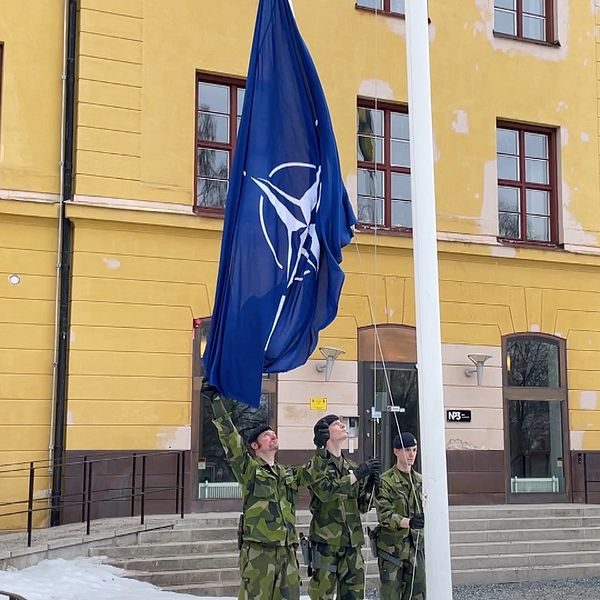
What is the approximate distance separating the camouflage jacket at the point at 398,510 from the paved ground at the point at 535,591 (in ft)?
11.5

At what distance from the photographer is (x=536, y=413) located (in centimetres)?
1753

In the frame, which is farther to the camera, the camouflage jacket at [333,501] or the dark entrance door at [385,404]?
the dark entrance door at [385,404]

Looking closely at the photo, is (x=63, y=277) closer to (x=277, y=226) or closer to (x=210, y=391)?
(x=277, y=226)

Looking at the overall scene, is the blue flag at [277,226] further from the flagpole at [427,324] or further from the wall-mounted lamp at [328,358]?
the wall-mounted lamp at [328,358]

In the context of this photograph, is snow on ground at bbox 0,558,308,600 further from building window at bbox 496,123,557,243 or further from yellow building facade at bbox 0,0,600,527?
building window at bbox 496,123,557,243

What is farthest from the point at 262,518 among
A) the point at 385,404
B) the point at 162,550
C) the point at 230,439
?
the point at 385,404

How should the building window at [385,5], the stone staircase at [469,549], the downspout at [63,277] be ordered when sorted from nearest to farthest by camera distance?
the stone staircase at [469,549] → the downspout at [63,277] → the building window at [385,5]

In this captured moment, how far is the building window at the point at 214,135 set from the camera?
1565cm

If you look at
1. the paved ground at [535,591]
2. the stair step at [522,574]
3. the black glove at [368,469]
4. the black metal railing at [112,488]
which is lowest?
the paved ground at [535,591]

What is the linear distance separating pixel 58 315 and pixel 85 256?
95 centimetres

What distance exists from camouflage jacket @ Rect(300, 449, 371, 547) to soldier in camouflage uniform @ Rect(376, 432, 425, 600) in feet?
0.70

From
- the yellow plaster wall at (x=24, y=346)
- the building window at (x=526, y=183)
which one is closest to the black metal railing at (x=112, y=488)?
the yellow plaster wall at (x=24, y=346)

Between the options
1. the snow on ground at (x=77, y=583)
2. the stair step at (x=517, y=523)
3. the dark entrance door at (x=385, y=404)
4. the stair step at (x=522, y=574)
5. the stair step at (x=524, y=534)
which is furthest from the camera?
the dark entrance door at (x=385, y=404)

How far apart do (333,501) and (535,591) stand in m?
4.92
